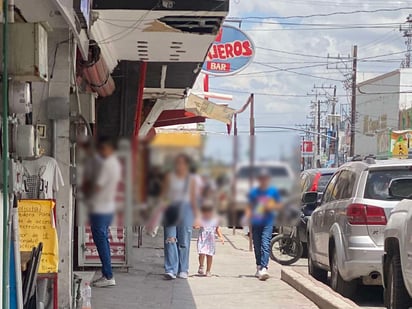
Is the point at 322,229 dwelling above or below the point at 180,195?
below

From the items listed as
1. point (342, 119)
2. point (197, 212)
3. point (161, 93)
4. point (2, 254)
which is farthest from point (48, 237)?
point (342, 119)

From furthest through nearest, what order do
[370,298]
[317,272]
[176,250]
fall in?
[317,272] → [176,250] → [370,298]

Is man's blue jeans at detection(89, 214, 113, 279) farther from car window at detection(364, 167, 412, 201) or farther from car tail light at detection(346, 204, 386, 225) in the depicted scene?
car window at detection(364, 167, 412, 201)

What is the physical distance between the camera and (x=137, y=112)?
11.7 metres

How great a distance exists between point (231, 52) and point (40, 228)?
8300 millimetres

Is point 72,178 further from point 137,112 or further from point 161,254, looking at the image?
point 161,254

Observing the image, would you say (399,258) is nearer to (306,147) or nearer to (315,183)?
(315,183)

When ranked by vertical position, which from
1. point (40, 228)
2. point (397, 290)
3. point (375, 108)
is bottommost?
point (397, 290)

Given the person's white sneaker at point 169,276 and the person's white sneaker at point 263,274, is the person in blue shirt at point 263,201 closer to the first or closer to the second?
the person's white sneaker at point 169,276

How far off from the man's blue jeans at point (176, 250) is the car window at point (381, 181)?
2.72 m

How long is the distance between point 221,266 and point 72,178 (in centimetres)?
577

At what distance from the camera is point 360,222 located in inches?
324

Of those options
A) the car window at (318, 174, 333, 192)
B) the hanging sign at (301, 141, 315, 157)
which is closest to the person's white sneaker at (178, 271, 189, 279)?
the hanging sign at (301, 141, 315, 157)

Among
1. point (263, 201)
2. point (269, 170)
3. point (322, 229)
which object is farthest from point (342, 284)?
point (269, 170)
